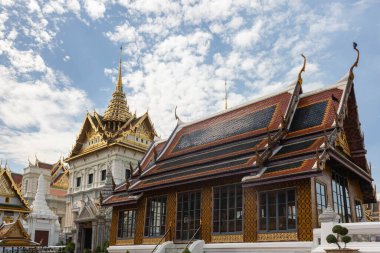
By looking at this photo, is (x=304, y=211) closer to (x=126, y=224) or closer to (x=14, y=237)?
(x=126, y=224)

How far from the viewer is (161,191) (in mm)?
17031

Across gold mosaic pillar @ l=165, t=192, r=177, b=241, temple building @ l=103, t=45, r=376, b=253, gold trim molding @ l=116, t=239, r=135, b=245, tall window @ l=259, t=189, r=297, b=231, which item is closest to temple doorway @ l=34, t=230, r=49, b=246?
temple building @ l=103, t=45, r=376, b=253

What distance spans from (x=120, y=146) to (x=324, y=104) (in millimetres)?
32372

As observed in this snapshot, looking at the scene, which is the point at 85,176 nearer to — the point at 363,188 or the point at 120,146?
the point at 120,146

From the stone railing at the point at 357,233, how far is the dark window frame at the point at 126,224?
31.3ft

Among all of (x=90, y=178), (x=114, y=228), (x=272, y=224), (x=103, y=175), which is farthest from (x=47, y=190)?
(x=272, y=224)

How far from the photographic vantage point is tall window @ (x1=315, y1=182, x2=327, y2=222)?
12316 mm

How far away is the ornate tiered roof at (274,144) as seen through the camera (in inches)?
508

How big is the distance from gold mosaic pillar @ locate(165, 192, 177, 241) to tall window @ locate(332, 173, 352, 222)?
5796 mm

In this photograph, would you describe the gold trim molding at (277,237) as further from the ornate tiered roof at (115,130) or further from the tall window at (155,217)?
the ornate tiered roof at (115,130)

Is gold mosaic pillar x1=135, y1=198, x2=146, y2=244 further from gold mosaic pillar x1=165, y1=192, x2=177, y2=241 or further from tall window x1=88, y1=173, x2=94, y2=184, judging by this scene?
tall window x1=88, y1=173, x2=94, y2=184

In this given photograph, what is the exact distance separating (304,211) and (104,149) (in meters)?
36.2

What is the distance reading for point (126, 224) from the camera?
18750 millimetres

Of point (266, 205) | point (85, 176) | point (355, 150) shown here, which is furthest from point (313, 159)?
point (85, 176)
